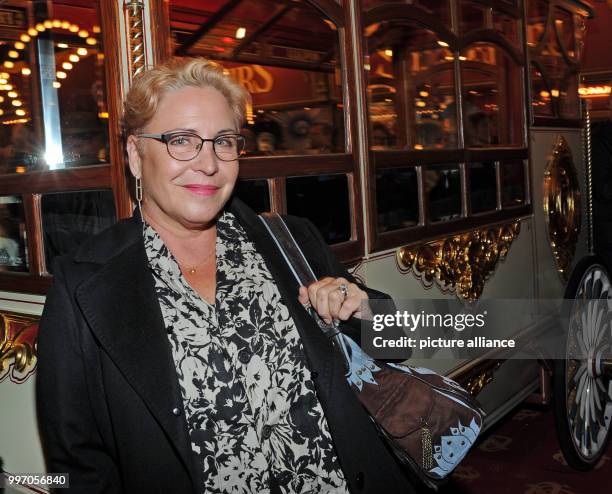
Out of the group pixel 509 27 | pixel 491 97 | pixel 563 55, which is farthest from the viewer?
pixel 563 55

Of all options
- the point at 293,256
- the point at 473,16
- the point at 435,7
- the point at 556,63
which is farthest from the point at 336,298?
the point at 556,63

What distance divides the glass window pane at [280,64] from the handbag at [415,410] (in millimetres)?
731

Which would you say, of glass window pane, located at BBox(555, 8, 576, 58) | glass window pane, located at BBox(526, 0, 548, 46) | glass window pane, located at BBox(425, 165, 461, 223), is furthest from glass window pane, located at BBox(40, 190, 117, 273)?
glass window pane, located at BBox(555, 8, 576, 58)

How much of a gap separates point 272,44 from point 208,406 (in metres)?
1.11

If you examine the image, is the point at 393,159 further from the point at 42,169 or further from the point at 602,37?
the point at 602,37

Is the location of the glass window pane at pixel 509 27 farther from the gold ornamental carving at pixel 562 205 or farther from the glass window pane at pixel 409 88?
the gold ornamental carving at pixel 562 205

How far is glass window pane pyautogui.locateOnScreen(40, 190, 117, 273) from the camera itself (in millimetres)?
1745

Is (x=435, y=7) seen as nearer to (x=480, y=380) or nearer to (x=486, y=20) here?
(x=486, y=20)

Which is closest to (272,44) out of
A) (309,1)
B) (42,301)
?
(309,1)

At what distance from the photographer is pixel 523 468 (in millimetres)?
3240

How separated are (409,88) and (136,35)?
1268 millimetres

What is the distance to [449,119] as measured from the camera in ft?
9.47

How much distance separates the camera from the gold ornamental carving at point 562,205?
3.80 meters

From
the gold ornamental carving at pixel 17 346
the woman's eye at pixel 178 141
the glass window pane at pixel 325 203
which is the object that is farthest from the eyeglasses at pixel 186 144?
the gold ornamental carving at pixel 17 346
